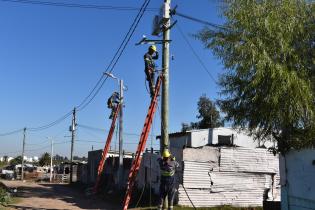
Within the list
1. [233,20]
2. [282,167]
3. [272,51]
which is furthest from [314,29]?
[282,167]

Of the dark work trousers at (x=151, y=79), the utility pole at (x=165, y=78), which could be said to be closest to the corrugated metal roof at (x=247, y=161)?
the dark work trousers at (x=151, y=79)

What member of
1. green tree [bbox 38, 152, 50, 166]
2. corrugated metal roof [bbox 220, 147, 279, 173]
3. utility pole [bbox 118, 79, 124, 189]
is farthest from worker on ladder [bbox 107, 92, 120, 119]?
green tree [bbox 38, 152, 50, 166]

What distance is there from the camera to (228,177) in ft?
70.7

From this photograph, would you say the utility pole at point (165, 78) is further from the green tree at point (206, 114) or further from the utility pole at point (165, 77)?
the green tree at point (206, 114)

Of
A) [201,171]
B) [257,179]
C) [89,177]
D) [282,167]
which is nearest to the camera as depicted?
[282,167]

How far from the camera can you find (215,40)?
585 inches

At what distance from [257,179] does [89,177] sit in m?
19.4

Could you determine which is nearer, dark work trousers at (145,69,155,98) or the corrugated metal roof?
dark work trousers at (145,69,155,98)

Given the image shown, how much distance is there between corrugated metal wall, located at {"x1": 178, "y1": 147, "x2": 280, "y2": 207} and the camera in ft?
67.4

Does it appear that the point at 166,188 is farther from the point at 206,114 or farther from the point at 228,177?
the point at 206,114

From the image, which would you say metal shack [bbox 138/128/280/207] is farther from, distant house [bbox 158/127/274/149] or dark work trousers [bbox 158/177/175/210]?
distant house [bbox 158/127/274/149]

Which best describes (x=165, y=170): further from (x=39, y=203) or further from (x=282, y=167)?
(x=39, y=203)

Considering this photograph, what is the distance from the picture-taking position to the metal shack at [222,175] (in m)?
20.5

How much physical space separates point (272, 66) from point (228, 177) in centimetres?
942
